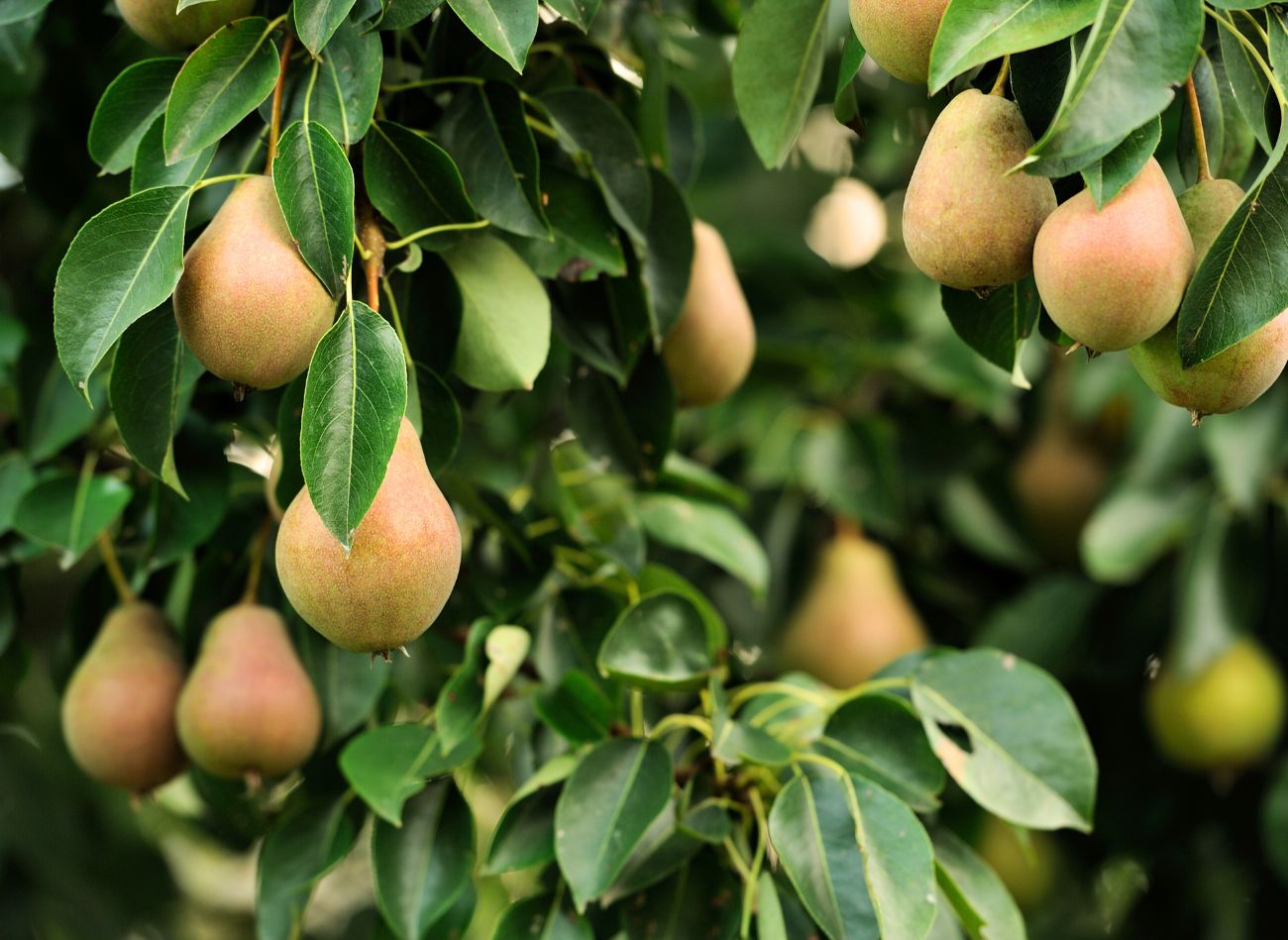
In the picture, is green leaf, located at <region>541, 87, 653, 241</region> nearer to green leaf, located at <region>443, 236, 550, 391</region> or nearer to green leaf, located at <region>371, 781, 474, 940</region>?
green leaf, located at <region>443, 236, 550, 391</region>

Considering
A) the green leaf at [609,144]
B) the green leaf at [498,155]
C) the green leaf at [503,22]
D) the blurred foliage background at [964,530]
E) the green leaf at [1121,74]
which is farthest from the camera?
the blurred foliage background at [964,530]

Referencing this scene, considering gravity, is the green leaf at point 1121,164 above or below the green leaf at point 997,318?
above

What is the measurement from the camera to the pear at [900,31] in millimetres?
636

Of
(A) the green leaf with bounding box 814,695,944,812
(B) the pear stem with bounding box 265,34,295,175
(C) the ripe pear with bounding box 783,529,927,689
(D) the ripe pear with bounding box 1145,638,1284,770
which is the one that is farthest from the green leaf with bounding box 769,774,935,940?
(D) the ripe pear with bounding box 1145,638,1284,770

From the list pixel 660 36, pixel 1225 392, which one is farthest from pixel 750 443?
pixel 1225 392

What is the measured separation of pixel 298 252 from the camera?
0.63 metres

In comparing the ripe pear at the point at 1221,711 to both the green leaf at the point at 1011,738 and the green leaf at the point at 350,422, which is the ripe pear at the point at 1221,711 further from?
the green leaf at the point at 350,422

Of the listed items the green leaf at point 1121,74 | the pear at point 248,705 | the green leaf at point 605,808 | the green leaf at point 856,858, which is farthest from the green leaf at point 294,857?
the green leaf at point 1121,74

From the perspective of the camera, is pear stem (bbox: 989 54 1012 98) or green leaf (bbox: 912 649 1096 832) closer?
pear stem (bbox: 989 54 1012 98)

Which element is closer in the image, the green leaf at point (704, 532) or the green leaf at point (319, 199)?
the green leaf at point (319, 199)

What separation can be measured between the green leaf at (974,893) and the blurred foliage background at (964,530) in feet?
1.66

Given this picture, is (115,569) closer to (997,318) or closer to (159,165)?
(159,165)

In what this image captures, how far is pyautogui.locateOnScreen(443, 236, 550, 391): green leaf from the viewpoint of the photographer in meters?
0.79

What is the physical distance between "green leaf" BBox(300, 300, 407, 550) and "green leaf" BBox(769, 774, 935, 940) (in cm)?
33
